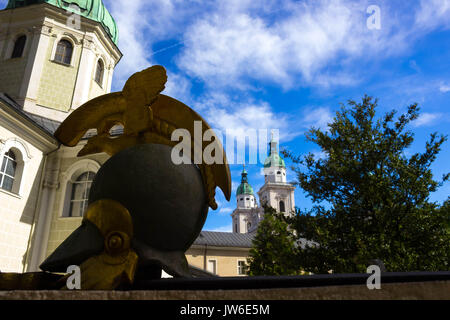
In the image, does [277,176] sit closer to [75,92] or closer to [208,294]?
[75,92]

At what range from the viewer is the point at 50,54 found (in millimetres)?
15625

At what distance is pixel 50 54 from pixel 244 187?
58.5 m

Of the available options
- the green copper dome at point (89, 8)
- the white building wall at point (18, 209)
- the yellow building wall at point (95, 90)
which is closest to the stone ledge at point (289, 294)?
the white building wall at point (18, 209)

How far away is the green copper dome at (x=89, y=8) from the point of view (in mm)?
16366

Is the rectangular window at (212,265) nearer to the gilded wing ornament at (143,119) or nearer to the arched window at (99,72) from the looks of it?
the arched window at (99,72)

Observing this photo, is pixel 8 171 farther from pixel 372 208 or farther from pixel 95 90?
Answer: pixel 372 208

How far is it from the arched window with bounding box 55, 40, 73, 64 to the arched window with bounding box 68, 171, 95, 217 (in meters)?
7.36

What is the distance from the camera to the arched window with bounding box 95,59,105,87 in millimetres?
17281

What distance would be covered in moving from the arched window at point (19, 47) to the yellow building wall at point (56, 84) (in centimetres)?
158

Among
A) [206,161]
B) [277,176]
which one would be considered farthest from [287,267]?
[277,176]

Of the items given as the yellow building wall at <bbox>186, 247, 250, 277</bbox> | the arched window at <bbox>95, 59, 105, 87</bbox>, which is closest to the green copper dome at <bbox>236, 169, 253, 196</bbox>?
the yellow building wall at <bbox>186, 247, 250, 277</bbox>

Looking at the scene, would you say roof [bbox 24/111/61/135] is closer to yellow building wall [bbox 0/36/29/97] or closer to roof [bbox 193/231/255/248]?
yellow building wall [bbox 0/36/29/97]

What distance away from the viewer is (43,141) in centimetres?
1223

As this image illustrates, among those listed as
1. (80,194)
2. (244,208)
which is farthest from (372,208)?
(244,208)
